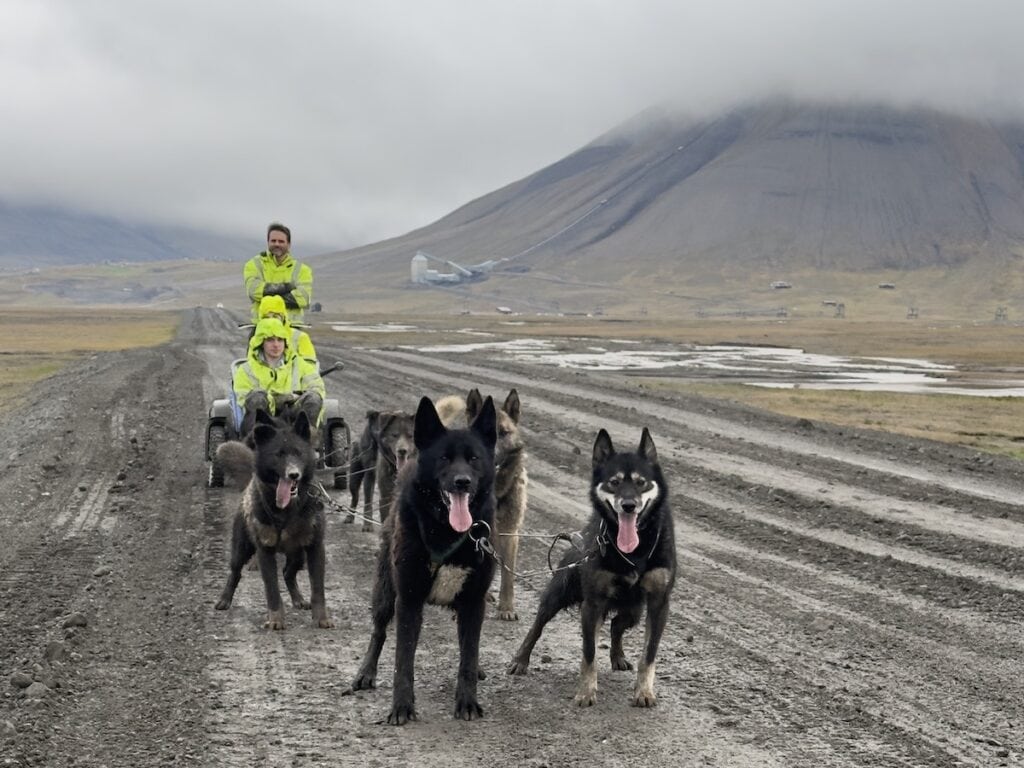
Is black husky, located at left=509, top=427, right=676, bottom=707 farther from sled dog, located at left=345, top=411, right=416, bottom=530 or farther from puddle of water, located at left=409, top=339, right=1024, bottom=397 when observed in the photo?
puddle of water, located at left=409, top=339, right=1024, bottom=397

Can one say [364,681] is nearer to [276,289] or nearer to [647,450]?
A: [647,450]

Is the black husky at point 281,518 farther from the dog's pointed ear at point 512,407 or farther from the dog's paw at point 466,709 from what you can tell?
the dog's paw at point 466,709

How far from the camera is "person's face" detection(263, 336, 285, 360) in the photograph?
40.1 feet

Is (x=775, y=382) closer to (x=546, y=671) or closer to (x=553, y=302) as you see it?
(x=546, y=671)

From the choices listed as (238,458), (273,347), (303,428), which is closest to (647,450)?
(303,428)

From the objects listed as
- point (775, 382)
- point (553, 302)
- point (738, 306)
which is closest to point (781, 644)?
point (775, 382)

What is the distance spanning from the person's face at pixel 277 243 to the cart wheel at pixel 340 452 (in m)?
2.60

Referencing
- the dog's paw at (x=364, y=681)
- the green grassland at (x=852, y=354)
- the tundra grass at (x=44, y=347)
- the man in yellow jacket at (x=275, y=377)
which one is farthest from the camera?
the tundra grass at (x=44, y=347)

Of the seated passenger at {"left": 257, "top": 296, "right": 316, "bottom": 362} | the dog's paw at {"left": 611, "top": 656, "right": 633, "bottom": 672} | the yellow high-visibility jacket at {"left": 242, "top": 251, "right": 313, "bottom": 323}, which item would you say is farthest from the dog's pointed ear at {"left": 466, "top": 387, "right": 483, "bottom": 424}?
the yellow high-visibility jacket at {"left": 242, "top": 251, "right": 313, "bottom": 323}

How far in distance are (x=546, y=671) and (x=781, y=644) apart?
5.89ft

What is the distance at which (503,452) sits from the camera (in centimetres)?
872

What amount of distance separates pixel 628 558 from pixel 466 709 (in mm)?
1284

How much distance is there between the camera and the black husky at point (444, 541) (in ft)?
19.9

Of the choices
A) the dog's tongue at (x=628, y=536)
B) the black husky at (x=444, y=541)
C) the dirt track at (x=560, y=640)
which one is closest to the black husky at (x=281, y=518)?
the dirt track at (x=560, y=640)
